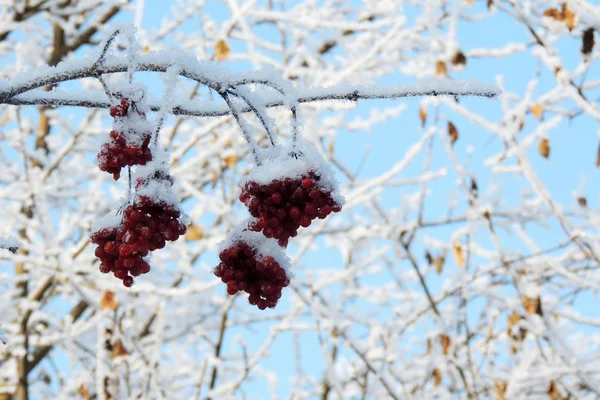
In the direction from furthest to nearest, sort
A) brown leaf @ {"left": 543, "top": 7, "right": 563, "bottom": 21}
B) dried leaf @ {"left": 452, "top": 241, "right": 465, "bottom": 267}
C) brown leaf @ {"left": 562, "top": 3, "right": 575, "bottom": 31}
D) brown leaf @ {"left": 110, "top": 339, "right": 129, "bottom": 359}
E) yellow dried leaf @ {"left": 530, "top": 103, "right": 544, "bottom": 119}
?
yellow dried leaf @ {"left": 530, "top": 103, "right": 544, "bottom": 119}, dried leaf @ {"left": 452, "top": 241, "right": 465, "bottom": 267}, brown leaf @ {"left": 110, "top": 339, "right": 129, "bottom": 359}, brown leaf @ {"left": 543, "top": 7, "right": 563, "bottom": 21}, brown leaf @ {"left": 562, "top": 3, "right": 575, "bottom": 31}

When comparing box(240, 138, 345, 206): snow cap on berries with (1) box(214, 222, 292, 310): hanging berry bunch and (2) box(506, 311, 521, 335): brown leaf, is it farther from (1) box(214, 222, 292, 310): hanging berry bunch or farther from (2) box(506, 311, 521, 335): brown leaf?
(2) box(506, 311, 521, 335): brown leaf

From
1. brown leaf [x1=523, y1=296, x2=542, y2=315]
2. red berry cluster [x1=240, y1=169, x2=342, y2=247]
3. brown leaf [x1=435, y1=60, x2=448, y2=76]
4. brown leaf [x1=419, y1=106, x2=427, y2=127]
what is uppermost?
brown leaf [x1=435, y1=60, x2=448, y2=76]

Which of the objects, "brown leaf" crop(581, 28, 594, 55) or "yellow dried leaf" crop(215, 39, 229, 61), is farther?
"yellow dried leaf" crop(215, 39, 229, 61)

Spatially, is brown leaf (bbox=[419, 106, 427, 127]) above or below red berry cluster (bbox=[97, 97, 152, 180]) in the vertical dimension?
above

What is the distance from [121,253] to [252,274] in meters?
0.27

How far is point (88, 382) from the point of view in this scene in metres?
4.73

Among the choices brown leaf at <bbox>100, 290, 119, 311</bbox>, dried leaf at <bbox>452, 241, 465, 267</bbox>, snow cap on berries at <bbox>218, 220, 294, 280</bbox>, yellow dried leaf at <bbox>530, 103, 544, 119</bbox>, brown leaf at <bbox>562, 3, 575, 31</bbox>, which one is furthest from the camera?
yellow dried leaf at <bbox>530, 103, 544, 119</bbox>

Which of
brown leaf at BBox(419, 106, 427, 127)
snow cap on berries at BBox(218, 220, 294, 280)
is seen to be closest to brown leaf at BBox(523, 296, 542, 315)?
brown leaf at BBox(419, 106, 427, 127)

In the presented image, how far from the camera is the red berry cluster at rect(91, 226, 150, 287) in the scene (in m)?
1.19

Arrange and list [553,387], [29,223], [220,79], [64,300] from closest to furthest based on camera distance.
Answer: [220,79] < [553,387] < [29,223] < [64,300]

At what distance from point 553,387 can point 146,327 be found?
351 cm

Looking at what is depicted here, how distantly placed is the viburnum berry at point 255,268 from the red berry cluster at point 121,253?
162mm

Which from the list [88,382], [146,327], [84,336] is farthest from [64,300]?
[88,382]

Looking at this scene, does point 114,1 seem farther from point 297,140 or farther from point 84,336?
point 297,140
